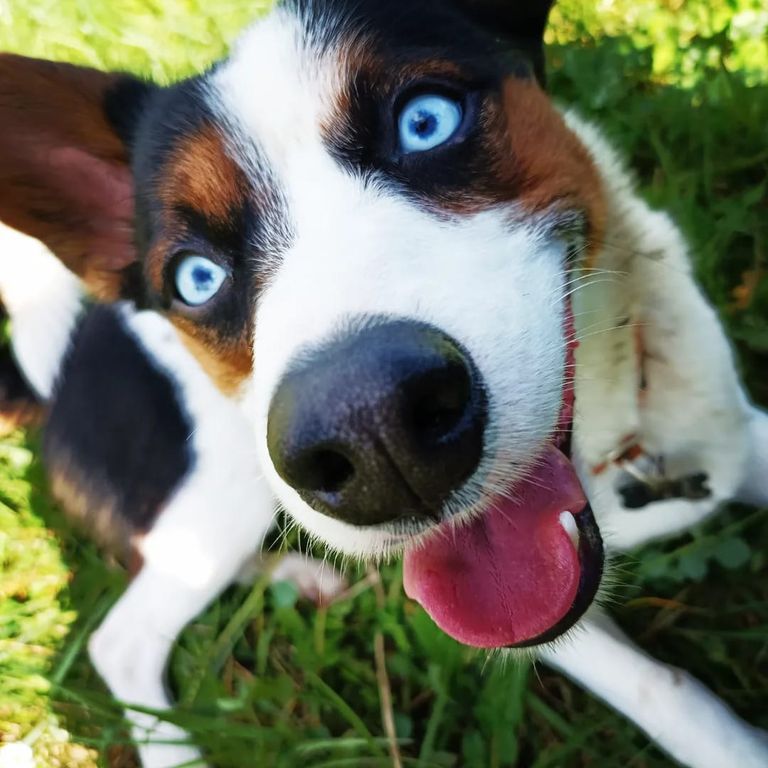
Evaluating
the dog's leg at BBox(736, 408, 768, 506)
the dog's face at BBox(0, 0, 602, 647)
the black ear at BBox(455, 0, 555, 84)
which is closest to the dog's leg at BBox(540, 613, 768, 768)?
the dog's face at BBox(0, 0, 602, 647)

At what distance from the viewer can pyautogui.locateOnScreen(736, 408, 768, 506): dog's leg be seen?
92.5 inches

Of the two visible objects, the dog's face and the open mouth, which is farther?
the open mouth

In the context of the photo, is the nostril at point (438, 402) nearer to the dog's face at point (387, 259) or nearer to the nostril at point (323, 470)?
the dog's face at point (387, 259)

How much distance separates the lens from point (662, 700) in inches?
82.3

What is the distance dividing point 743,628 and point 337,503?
5.54 ft

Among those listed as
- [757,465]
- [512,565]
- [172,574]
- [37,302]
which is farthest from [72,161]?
[757,465]

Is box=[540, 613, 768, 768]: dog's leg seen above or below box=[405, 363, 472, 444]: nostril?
below

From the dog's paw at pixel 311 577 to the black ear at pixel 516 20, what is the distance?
172 cm

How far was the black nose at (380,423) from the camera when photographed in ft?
4.02

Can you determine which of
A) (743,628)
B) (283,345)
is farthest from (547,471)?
(743,628)

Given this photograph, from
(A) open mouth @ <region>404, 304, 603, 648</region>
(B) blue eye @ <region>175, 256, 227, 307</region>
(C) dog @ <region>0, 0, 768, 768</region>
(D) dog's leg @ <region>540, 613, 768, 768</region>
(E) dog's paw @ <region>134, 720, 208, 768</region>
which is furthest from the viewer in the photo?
(E) dog's paw @ <region>134, 720, 208, 768</region>

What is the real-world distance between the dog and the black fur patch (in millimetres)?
11

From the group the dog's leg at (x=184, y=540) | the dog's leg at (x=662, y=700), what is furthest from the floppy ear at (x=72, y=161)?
the dog's leg at (x=662, y=700)

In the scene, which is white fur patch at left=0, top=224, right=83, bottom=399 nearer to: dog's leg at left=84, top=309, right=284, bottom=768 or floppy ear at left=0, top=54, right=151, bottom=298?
dog's leg at left=84, top=309, right=284, bottom=768
